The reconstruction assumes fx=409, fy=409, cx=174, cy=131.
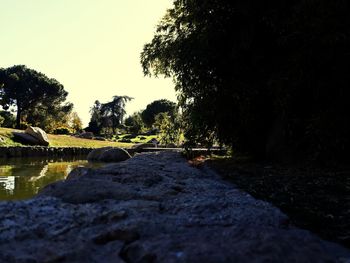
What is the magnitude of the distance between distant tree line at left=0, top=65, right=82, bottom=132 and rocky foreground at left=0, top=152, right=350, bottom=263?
5078 centimetres

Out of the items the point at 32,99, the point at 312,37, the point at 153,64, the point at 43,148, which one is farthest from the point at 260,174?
the point at 32,99

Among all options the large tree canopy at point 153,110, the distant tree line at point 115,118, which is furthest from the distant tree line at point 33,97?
the large tree canopy at point 153,110

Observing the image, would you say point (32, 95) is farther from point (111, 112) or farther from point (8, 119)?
point (111, 112)

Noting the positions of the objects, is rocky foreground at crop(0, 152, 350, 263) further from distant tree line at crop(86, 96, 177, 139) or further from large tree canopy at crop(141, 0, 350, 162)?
distant tree line at crop(86, 96, 177, 139)

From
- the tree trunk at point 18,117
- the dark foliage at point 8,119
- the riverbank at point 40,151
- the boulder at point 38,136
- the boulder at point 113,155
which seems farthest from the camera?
the tree trunk at point 18,117

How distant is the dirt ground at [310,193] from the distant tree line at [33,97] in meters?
48.9

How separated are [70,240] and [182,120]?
1058 cm

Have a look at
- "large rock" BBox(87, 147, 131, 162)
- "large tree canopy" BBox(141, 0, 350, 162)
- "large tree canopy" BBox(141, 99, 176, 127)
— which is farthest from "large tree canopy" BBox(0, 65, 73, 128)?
"large tree canopy" BBox(141, 0, 350, 162)

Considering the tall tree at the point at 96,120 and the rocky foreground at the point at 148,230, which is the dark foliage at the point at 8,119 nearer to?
the tall tree at the point at 96,120

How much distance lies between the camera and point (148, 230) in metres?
3.11

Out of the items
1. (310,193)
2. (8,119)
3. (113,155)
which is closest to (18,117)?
(8,119)

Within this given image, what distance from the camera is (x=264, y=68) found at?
10.6 meters

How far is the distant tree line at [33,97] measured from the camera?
55531mm

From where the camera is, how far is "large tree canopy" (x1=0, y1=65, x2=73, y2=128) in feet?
184
